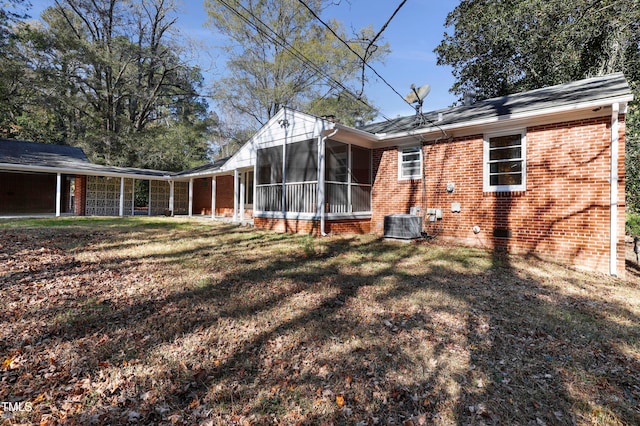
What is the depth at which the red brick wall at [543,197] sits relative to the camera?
6164 mm

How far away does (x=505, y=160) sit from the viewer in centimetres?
749

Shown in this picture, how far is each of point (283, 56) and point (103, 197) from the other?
14586 mm

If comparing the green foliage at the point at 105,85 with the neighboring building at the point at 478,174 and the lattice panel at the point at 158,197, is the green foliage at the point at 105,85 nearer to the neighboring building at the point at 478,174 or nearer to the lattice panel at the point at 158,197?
the lattice panel at the point at 158,197

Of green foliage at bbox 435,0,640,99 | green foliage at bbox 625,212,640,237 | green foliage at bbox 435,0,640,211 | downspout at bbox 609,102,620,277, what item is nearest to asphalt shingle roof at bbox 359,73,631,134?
downspout at bbox 609,102,620,277

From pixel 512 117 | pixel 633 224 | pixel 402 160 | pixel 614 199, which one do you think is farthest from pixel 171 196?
pixel 633 224

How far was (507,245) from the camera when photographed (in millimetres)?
7410

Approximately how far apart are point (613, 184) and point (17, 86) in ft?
101

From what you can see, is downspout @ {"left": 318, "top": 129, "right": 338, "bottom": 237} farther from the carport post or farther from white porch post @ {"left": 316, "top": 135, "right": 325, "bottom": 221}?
the carport post

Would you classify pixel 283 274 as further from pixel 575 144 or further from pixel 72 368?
pixel 575 144

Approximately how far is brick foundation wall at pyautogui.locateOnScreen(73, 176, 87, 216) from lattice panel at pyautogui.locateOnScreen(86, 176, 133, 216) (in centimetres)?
15

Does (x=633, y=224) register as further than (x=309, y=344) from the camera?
Yes

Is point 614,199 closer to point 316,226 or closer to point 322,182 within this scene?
point 322,182

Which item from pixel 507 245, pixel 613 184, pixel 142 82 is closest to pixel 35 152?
pixel 142 82

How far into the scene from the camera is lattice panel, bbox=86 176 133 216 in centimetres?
1697
